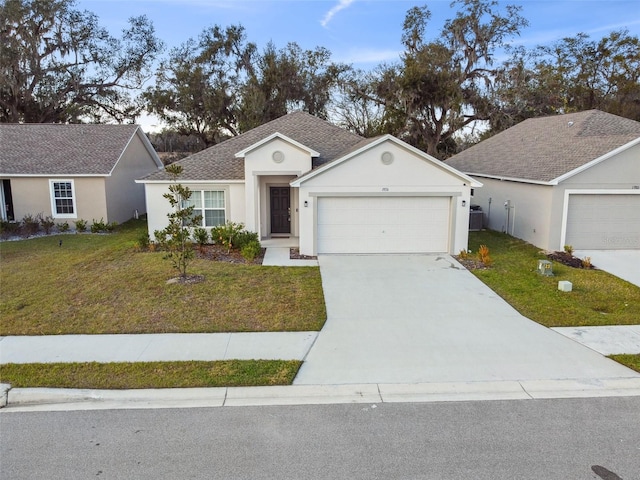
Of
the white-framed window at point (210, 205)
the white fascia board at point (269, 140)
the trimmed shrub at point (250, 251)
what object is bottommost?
the trimmed shrub at point (250, 251)

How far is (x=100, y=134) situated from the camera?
23.6 metres

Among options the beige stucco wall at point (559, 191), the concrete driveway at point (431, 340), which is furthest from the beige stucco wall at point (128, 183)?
the beige stucco wall at point (559, 191)

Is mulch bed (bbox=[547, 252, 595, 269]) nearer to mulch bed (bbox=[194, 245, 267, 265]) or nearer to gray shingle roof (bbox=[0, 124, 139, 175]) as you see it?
mulch bed (bbox=[194, 245, 267, 265])

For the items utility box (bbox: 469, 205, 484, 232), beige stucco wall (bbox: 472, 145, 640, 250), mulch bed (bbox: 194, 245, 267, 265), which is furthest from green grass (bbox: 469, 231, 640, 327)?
mulch bed (bbox: 194, 245, 267, 265)

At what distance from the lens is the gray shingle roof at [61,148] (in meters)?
20.9

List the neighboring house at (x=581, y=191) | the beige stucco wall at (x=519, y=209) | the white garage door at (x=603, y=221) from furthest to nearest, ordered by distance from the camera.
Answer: the beige stucco wall at (x=519, y=209), the white garage door at (x=603, y=221), the neighboring house at (x=581, y=191)

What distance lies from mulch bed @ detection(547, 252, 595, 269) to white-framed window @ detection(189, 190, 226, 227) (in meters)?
11.5

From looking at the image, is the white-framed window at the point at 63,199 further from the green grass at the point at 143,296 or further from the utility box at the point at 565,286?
the utility box at the point at 565,286

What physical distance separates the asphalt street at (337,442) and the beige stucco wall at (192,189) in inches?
476

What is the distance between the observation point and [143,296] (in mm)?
Answer: 11109

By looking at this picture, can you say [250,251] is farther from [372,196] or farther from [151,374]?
[151,374]

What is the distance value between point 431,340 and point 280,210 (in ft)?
36.0

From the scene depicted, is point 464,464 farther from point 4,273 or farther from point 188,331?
point 4,273

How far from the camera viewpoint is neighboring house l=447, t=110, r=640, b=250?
15.8 metres
